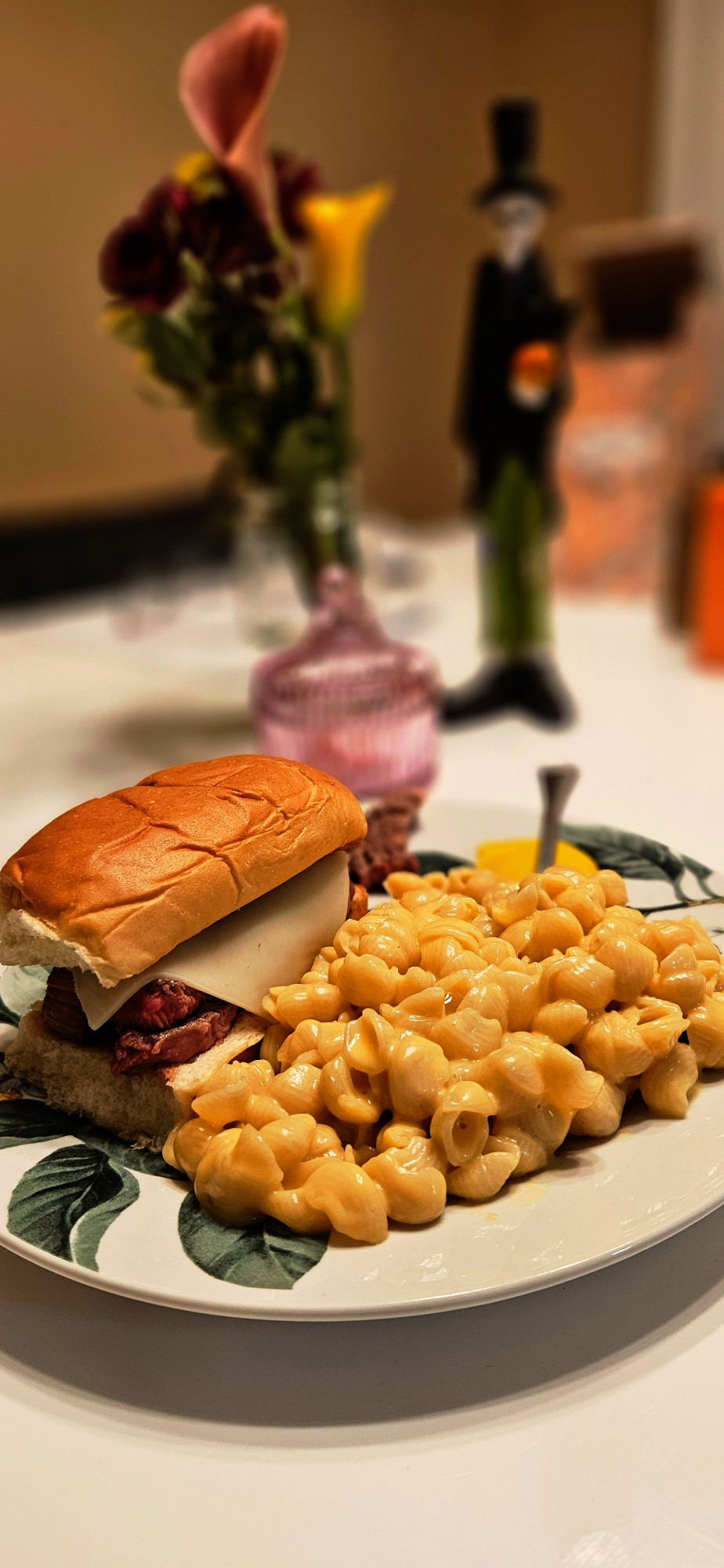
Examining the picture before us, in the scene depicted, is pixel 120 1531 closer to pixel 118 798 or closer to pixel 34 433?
pixel 118 798

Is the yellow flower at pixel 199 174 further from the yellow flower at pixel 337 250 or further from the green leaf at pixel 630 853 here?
the green leaf at pixel 630 853

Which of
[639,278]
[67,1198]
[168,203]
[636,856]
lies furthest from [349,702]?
[639,278]

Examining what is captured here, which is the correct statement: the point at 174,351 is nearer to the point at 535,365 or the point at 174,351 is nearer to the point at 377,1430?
the point at 535,365

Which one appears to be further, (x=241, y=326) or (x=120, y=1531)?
(x=241, y=326)

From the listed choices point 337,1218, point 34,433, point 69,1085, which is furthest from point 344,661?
point 34,433

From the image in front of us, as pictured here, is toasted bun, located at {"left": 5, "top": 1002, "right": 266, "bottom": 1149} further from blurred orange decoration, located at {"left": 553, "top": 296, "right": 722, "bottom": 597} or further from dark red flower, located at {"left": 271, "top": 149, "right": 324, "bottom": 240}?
blurred orange decoration, located at {"left": 553, "top": 296, "right": 722, "bottom": 597}

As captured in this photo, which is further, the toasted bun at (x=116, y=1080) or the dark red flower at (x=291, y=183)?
the dark red flower at (x=291, y=183)

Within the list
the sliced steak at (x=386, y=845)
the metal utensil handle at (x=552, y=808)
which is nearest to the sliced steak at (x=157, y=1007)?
the sliced steak at (x=386, y=845)

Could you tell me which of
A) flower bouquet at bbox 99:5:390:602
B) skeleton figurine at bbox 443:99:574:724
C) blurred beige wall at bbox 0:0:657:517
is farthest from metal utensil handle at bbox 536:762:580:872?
blurred beige wall at bbox 0:0:657:517
